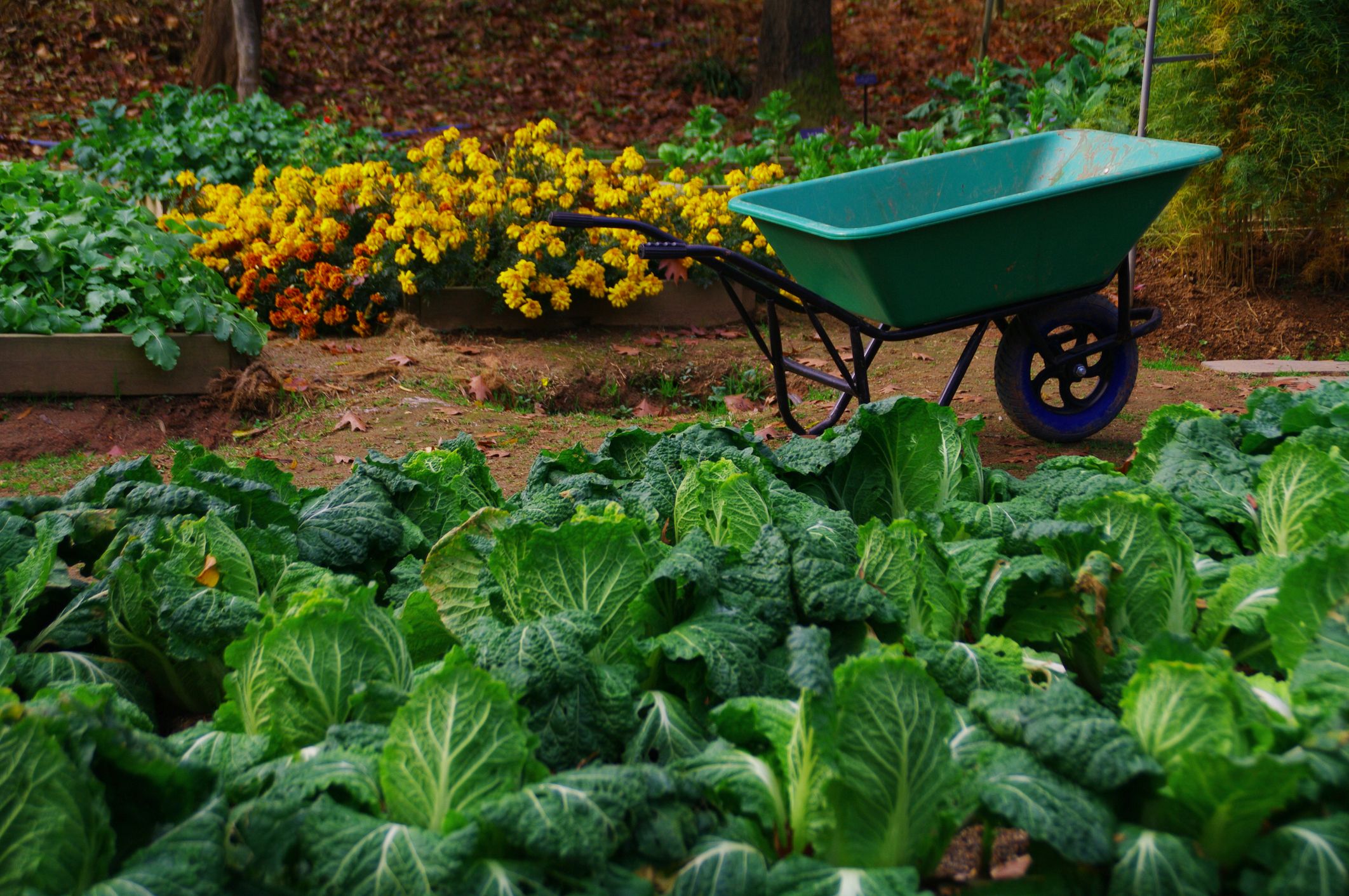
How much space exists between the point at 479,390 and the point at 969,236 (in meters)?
2.50

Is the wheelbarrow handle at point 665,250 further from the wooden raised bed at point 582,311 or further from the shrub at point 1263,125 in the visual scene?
the shrub at point 1263,125

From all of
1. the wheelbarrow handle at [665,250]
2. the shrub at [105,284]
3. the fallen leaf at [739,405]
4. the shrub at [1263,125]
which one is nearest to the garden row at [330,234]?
the shrub at [105,284]

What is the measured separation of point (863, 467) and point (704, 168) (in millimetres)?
5509

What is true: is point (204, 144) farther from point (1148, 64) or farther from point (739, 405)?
point (1148, 64)

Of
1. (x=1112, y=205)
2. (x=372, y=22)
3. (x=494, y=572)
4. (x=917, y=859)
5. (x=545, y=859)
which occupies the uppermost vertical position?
(x=372, y=22)

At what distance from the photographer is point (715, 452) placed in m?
2.42

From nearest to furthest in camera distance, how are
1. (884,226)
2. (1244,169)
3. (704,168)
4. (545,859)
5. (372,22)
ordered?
(545,859), (884,226), (1244,169), (704,168), (372,22)

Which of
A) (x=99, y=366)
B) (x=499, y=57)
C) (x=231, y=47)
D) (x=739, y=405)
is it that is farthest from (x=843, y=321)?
(x=499, y=57)

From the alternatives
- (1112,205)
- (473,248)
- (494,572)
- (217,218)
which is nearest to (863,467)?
(494,572)

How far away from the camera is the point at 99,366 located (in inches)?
181

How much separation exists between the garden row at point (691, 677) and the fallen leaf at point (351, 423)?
6.33 ft

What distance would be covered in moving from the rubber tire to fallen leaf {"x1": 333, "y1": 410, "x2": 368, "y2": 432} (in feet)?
8.86

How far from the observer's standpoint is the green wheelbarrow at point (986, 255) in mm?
3500

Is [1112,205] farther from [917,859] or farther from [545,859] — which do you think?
[545,859]
